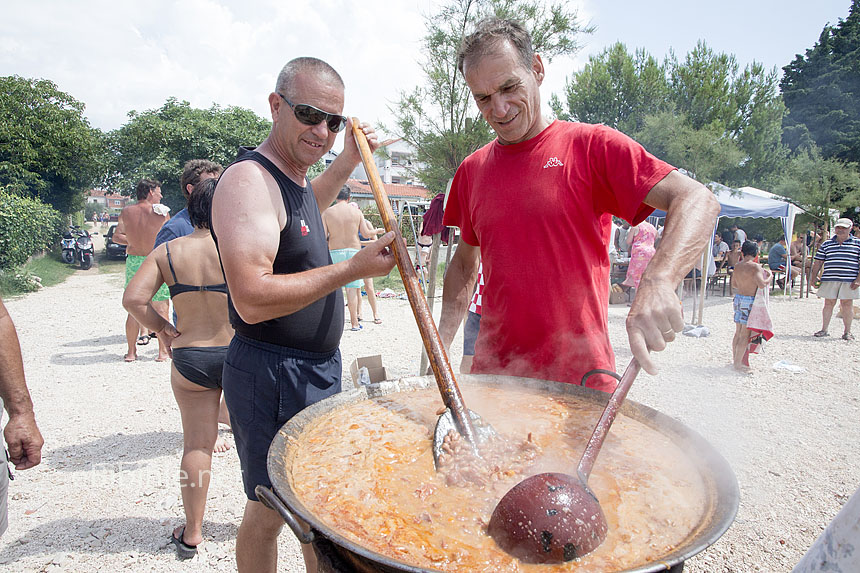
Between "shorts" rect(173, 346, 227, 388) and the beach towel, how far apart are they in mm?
6548

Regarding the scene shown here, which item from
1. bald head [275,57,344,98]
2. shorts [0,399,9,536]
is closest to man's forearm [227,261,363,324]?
bald head [275,57,344,98]

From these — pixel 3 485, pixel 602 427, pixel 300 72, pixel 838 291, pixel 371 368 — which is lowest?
pixel 371 368

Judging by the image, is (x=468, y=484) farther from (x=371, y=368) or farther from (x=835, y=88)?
(x=835, y=88)

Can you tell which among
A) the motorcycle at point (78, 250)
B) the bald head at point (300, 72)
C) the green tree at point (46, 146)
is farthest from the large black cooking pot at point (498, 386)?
the green tree at point (46, 146)

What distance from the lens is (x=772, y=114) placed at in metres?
26.8

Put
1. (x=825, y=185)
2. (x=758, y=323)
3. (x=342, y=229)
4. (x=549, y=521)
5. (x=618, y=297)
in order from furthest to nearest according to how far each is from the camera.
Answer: (x=825, y=185) < (x=618, y=297) < (x=342, y=229) < (x=758, y=323) < (x=549, y=521)

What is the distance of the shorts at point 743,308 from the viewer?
21.9 ft

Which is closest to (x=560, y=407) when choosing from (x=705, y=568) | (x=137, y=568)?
(x=705, y=568)

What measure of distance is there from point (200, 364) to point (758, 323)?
6.72 meters

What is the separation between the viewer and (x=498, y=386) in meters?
2.04

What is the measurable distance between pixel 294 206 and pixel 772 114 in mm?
32605

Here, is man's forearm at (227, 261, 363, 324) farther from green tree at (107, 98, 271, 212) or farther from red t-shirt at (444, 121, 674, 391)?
green tree at (107, 98, 271, 212)

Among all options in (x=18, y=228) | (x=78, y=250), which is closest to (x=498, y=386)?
(x=18, y=228)

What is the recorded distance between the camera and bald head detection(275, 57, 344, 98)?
199 cm
